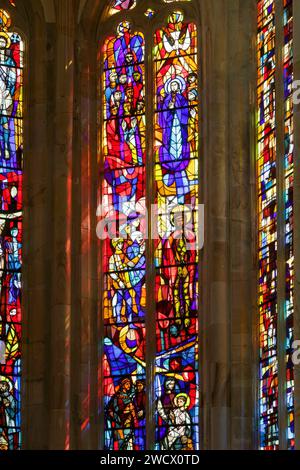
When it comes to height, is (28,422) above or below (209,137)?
below

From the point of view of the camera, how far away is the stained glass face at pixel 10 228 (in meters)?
28.5

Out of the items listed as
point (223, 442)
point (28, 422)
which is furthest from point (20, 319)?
point (223, 442)

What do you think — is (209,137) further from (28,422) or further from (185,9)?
(28,422)

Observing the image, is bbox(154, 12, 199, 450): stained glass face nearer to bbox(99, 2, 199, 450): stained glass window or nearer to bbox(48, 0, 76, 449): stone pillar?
bbox(99, 2, 199, 450): stained glass window

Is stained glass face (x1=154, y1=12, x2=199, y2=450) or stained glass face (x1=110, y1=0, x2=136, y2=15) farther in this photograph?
stained glass face (x1=110, y1=0, x2=136, y2=15)

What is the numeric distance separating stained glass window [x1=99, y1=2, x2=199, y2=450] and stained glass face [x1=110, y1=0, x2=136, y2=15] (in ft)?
0.67

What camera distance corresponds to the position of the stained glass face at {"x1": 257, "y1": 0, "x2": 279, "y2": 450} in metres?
27.0

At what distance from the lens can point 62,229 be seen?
2886cm

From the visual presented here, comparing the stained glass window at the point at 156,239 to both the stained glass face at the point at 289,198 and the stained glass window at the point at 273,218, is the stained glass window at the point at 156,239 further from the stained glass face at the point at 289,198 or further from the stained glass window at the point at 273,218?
the stained glass face at the point at 289,198

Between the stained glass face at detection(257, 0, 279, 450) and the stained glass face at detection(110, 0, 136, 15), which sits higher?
the stained glass face at detection(110, 0, 136, 15)

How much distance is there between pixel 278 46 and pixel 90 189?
11.0ft

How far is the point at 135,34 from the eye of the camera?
1178 inches

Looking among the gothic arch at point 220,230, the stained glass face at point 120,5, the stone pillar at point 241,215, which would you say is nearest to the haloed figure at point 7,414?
the gothic arch at point 220,230

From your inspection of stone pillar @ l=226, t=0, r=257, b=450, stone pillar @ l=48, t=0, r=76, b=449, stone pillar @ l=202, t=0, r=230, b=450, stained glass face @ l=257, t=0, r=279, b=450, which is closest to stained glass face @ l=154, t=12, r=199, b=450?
stone pillar @ l=202, t=0, r=230, b=450
